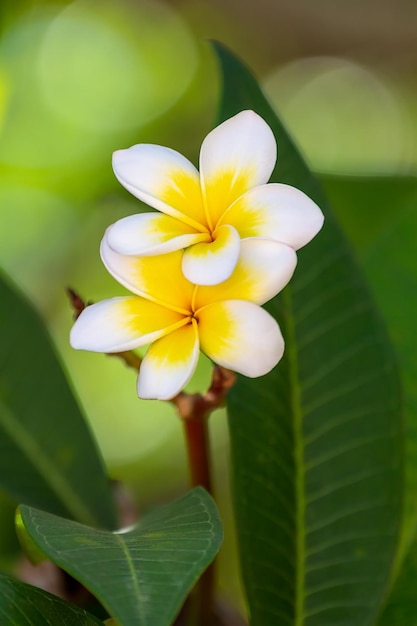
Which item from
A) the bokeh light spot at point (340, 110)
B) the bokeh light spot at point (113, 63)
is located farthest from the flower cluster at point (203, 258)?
the bokeh light spot at point (340, 110)

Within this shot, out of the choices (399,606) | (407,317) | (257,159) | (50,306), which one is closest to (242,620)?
(399,606)

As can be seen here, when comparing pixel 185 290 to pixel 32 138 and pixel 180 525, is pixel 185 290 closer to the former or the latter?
pixel 180 525

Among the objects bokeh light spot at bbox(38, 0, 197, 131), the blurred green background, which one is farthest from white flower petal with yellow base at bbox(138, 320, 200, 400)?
bokeh light spot at bbox(38, 0, 197, 131)

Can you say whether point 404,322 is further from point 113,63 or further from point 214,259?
point 113,63

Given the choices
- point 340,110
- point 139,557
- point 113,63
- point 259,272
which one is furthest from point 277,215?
point 340,110

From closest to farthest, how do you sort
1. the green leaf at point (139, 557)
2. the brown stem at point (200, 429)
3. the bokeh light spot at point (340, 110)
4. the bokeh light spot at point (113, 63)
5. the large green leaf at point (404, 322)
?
1. the green leaf at point (139, 557)
2. the brown stem at point (200, 429)
3. the large green leaf at point (404, 322)
4. the bokeh light spot at point (113, 63)
5. the bokeh light spot at point (340, 110)

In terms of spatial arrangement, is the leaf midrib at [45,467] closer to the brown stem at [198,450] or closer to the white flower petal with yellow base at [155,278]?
the brown stem at [198,450]
